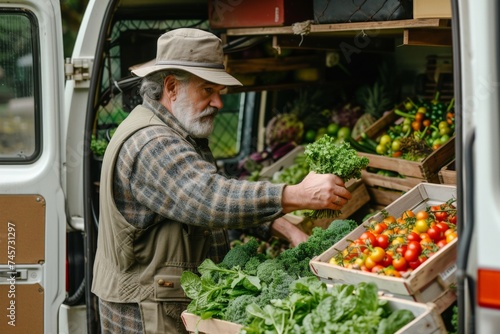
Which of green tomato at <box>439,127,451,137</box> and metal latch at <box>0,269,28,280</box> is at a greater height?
green tomato at <box>439,127,451,137</box>

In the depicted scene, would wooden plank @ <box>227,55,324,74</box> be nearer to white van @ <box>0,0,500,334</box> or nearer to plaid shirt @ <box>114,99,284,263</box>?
white van @ <box>0,0,500,334</box>

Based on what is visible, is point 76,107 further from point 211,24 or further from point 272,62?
point 272,62

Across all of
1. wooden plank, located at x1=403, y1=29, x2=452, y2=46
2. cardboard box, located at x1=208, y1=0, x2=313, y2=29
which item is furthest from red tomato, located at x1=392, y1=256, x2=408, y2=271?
cardboard box, located at x1=208, y1=0, x2=313, y2=29

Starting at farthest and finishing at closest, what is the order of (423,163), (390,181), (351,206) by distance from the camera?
(351,206) < (390,181) < (423,163)

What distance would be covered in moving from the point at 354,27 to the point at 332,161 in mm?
956

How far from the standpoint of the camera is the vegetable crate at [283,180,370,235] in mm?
5438

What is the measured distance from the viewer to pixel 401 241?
12.1ft

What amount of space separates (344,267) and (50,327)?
168 centimetres

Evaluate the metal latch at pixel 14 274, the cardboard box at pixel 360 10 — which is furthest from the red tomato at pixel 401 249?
the metal latch at pixel 14 274

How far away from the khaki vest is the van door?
0.44 meters

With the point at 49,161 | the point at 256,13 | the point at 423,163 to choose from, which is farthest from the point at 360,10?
the point at 49,161

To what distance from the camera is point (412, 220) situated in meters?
3.95

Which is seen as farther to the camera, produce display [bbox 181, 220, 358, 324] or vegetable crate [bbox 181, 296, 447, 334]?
produce display [bbox 181, 220, 358, 324]

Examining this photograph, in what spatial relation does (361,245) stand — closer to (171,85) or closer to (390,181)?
(171,85)
